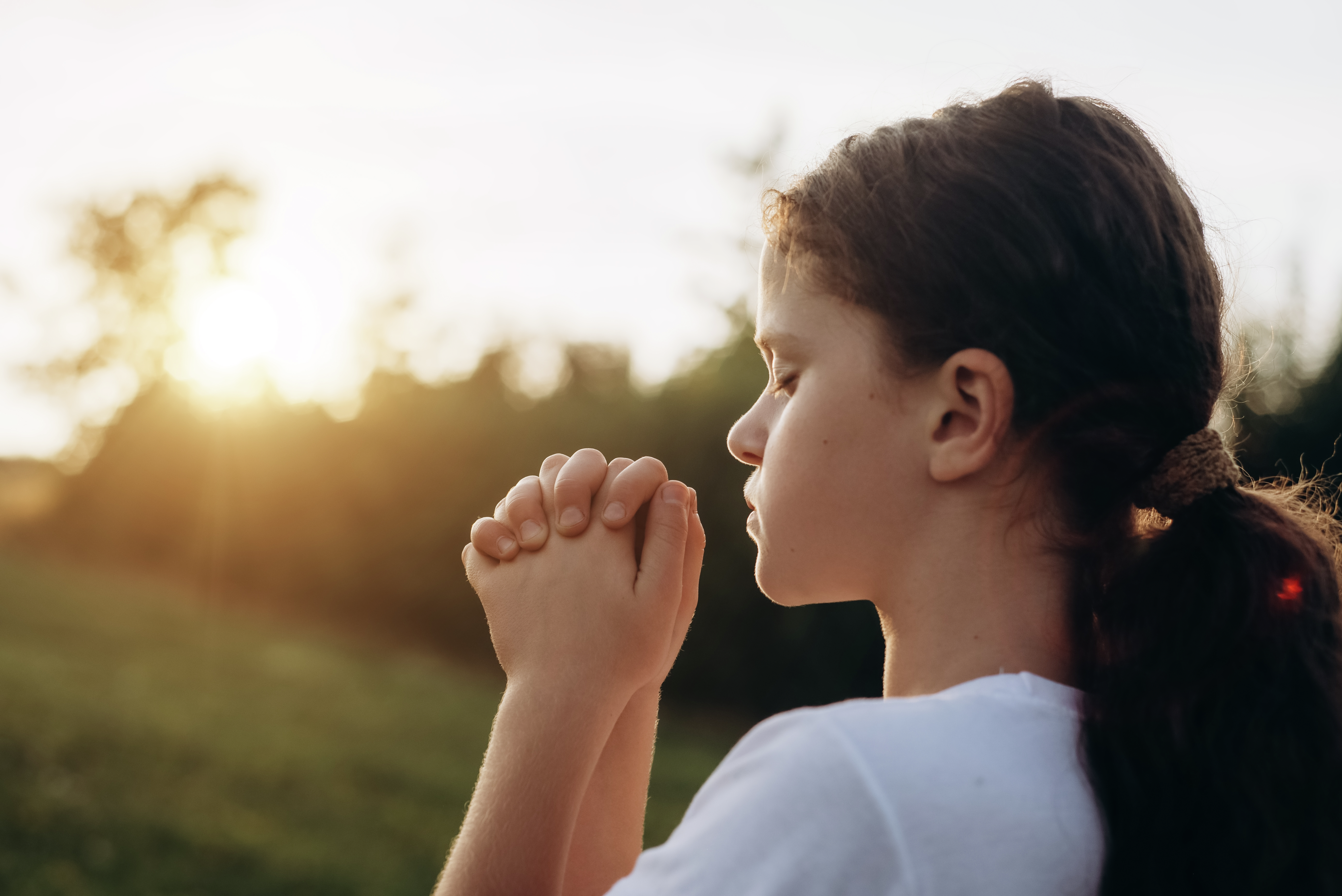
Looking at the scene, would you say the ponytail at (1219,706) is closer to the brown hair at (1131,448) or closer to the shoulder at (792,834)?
the brown hair at (1131,448)

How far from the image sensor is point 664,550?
4.66 feet

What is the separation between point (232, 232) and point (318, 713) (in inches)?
672

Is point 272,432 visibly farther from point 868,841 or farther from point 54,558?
point 868,841

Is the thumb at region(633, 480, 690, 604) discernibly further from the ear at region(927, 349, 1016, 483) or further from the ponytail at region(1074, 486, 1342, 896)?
the ponytail at region(1074, 486, 1342, 896)

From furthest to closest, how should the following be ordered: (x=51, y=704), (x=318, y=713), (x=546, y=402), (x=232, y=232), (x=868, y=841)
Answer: (x=232, y=232) → (x=546, y=402) → (x=318, y=713) → (x=51, y=704) → (x=868, y=841)

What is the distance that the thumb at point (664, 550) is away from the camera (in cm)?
140

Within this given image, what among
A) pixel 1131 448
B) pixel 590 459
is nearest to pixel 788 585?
pixel 590 459

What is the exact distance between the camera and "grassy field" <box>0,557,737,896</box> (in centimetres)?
529

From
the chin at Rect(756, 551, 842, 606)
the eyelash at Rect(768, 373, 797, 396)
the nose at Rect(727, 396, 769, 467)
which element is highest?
the eyelash at Rect(768, 373, 797, 396)

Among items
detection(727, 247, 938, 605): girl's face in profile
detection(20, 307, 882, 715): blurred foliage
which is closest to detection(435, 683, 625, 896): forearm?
detection(727, 247, 938, 605): girl's face in profile

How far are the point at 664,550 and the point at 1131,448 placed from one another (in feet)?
2.01

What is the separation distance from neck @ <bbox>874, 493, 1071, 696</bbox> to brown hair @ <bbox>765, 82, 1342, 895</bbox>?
0.04 metres

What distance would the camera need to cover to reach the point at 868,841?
93 cm

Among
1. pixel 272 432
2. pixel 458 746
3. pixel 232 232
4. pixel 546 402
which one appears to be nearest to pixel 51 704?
pixel 458 746
